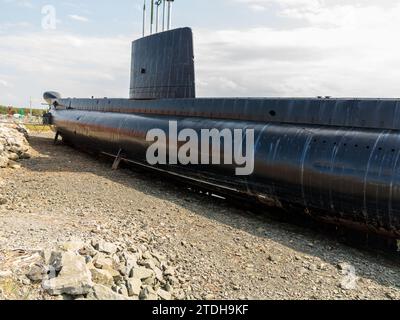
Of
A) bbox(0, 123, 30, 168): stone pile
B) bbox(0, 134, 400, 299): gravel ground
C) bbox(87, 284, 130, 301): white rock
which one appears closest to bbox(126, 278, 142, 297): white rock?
bbox(87, 284, 130, 301): white rock

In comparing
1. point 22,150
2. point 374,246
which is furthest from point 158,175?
point 374,246

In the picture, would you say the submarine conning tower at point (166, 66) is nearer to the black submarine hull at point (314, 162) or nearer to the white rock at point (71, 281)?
the black submarine hull at point (314, 162)

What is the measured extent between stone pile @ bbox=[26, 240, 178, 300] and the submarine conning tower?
25.2 feet

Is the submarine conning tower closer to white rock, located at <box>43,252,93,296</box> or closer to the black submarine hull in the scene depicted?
the black submarine hull

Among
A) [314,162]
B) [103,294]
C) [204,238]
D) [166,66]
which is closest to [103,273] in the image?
[103,294]

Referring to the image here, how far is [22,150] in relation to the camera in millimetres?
14320

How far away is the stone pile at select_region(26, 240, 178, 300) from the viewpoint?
173 inches

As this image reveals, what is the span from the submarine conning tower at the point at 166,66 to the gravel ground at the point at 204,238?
3810mm

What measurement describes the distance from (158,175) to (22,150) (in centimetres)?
533

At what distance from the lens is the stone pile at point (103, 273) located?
4395mm

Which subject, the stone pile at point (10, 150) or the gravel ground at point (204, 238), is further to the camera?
the stone pile at point (10, 150)

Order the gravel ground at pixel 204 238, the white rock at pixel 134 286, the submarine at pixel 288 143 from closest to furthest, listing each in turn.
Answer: the white rock at pixel 134 286, the gravel ground at pixel 204 238, the submarine at pixel 288 143

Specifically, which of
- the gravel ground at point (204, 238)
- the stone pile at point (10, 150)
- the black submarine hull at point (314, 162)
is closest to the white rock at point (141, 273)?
the gravel ground at point (204, 238)

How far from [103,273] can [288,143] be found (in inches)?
180
